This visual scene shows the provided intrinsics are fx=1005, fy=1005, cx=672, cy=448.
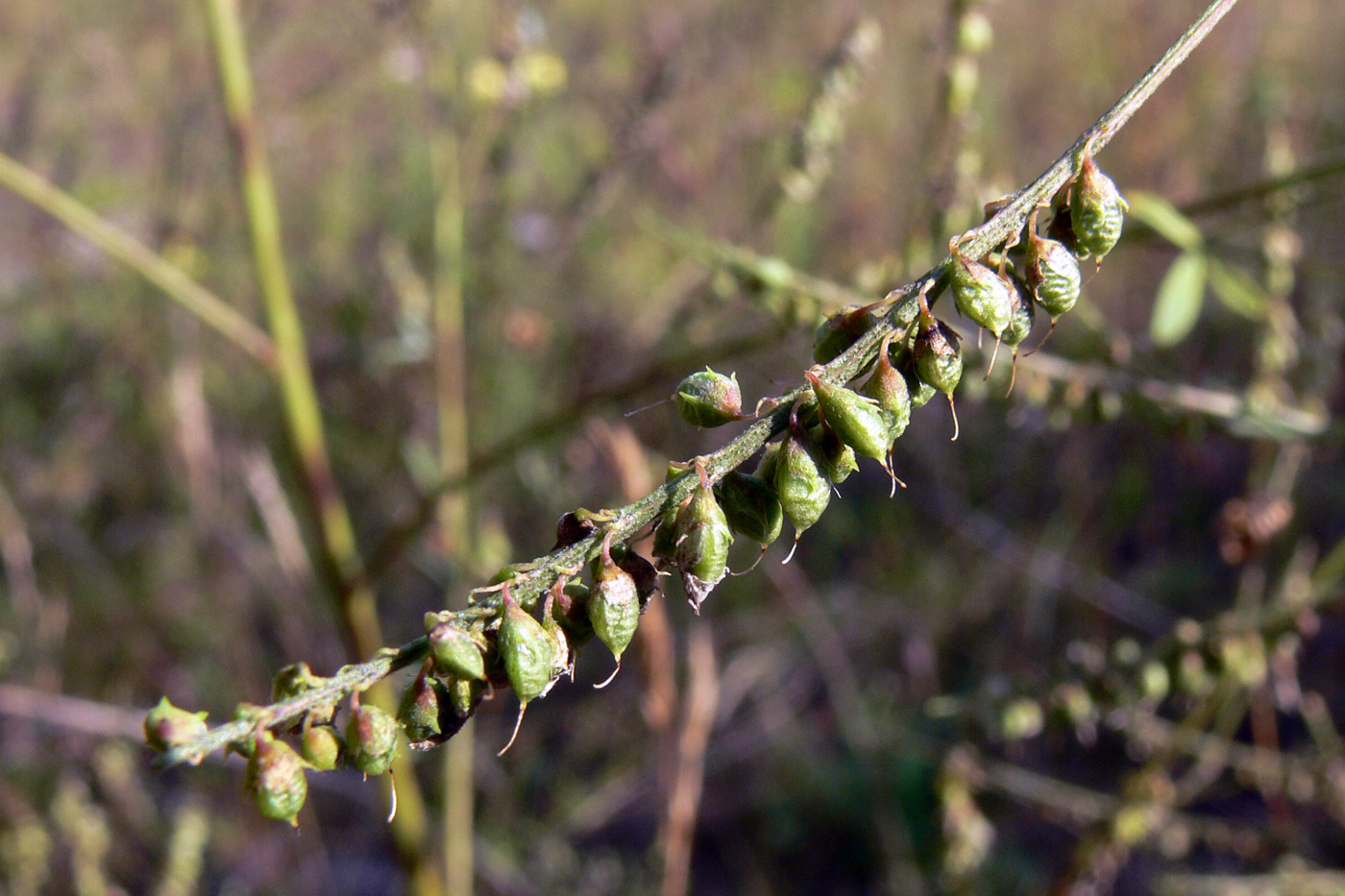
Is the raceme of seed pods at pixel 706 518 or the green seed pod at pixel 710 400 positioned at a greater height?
the green seed pod at pixel 710 400

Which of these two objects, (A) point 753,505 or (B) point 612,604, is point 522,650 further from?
(A) point 753,505

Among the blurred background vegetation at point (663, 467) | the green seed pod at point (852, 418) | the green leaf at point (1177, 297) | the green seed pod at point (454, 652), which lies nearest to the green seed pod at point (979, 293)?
the green seed pod at point (852, 418)

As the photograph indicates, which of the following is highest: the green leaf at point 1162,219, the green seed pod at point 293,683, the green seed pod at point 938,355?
the green leaf at point 1162,219

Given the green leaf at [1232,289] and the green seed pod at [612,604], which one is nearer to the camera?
the green seed pod at [612,604]

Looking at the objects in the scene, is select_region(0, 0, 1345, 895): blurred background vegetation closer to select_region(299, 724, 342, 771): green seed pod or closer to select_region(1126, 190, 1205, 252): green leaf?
select_region(1126, 190, 1205, 252): green leaf

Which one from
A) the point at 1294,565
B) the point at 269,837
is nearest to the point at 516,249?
the point at 269,837

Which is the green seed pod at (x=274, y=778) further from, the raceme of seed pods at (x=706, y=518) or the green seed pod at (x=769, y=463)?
the green seed pod at (x=769, y=463)
